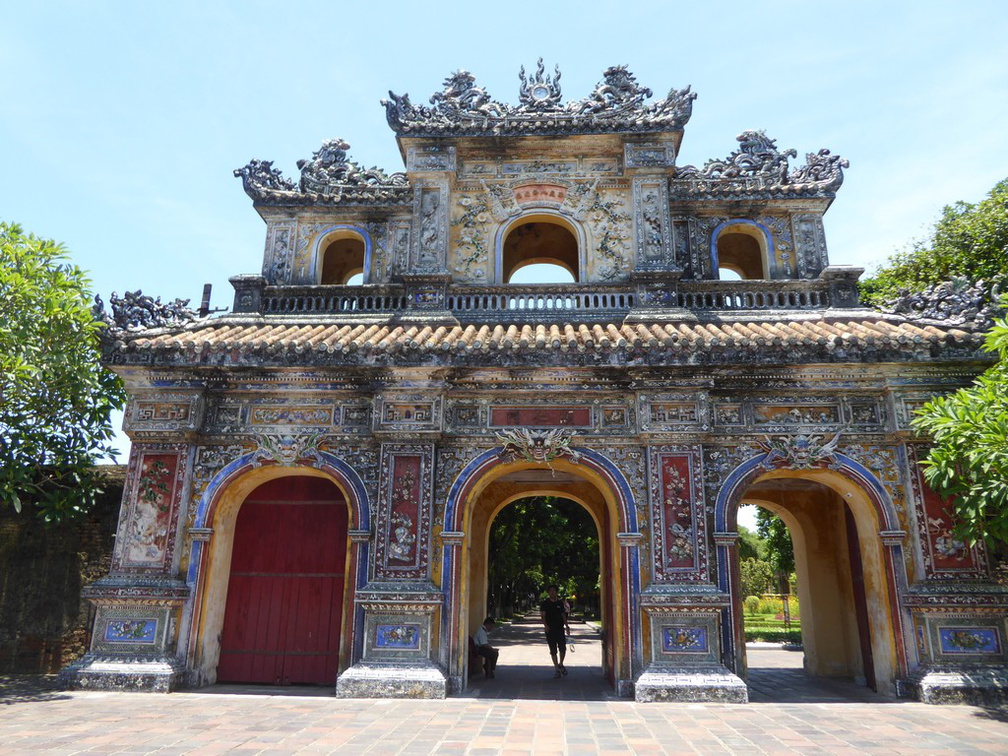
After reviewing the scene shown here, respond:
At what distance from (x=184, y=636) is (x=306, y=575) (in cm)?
195

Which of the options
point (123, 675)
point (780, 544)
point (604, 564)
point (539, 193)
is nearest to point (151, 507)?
point (123, 675)

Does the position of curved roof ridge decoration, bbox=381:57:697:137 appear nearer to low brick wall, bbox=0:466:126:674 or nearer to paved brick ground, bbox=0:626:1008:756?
low brick wall, bbox=0:466:126:674

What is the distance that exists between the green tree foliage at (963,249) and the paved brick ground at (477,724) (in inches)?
416

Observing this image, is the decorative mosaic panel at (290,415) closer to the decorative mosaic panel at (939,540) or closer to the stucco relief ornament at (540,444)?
the stucco relief ornament at (540,444)

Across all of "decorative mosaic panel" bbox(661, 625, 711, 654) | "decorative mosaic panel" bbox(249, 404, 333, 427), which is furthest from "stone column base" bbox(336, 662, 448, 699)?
"decorative mosaic panel" bbox(249, 404, 333, 427)

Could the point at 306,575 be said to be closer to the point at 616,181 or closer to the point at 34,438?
the point at 34,438

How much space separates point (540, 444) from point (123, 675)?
21.6ft

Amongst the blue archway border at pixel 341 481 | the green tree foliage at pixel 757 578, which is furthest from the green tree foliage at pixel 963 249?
the green tree foliage at pixel 757 578

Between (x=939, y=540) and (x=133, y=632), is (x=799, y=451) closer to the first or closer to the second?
(x=939, y=540)

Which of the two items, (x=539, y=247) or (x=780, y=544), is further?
(x=780, y=544)

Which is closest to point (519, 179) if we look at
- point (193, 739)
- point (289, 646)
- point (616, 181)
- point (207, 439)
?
point (616, 181)

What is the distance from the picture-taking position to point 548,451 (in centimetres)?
1034

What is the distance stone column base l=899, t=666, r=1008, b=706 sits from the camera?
8914mm

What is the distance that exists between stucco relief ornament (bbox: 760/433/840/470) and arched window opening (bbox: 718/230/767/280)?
4.53 metres
